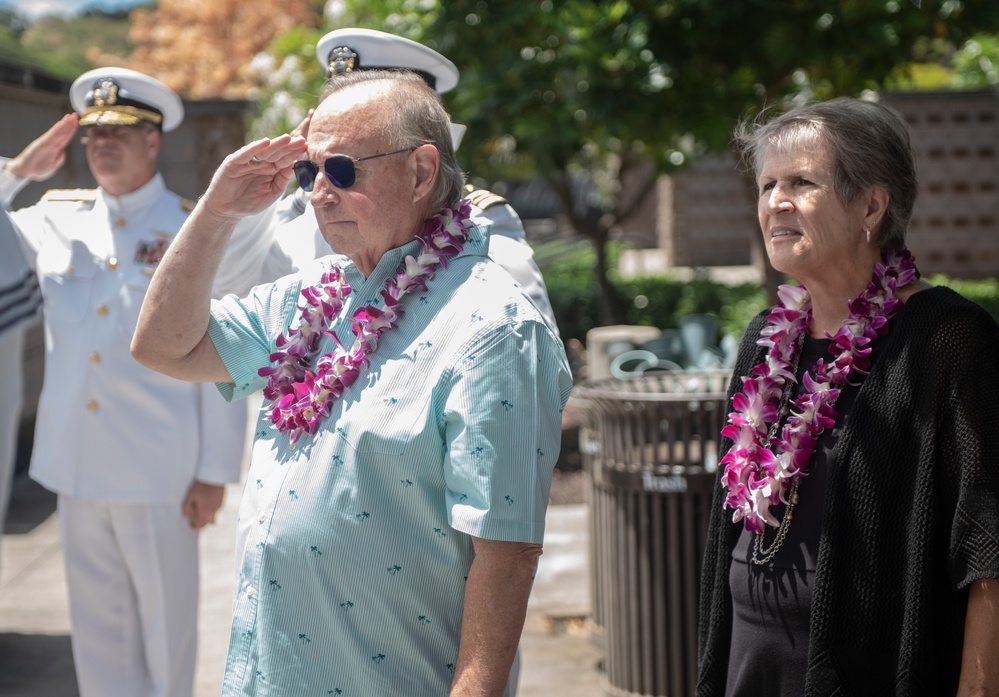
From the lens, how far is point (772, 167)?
2.31 metres

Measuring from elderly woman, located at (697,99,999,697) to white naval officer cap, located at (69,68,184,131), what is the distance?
237 centimetres

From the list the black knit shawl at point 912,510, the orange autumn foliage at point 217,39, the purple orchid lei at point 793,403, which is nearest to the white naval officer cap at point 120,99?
the purple orchid lei at point 793,403

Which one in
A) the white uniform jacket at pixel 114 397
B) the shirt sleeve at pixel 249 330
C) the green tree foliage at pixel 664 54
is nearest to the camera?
the shirt sleeve at pixel 249 330

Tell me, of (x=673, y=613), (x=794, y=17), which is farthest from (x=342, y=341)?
(x=794, y=17)

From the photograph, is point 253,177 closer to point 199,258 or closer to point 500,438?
point 199,258

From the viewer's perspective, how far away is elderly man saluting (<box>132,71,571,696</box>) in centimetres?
193

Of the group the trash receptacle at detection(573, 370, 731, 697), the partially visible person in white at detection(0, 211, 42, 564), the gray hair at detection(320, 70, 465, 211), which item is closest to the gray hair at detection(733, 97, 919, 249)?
the gray hair at detection(320, 70, 465, 211)

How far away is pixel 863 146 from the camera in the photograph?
222 cm

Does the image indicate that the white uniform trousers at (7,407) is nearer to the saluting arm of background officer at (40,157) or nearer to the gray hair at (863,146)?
the gray hair at (863,146)

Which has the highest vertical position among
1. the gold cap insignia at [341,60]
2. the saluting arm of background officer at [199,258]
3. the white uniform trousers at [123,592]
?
the gold cap insignia at [341,60]

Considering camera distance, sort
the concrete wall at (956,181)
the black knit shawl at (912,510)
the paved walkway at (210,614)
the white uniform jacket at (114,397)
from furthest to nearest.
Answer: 1. the concrete wall at (956,181)
2. the paved walkway at (210,614)
3. the white uniform jacket at (114,397)
4. the black knit shawl at (912,510)

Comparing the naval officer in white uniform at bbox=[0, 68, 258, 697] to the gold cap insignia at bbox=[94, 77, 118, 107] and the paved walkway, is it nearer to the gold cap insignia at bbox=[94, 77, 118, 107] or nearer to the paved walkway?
the gold cap insignia at bbox=[94, 77, 118, 107]

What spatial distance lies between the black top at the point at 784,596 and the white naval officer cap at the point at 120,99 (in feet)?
8.67

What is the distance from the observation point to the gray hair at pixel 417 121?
212cm
